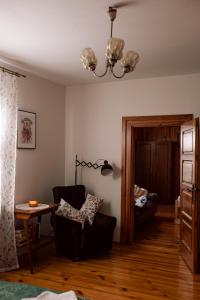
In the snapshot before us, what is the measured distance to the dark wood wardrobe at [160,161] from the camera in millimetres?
8367

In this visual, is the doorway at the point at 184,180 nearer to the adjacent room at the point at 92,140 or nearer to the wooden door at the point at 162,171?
the adjacent room at the point at 92,140

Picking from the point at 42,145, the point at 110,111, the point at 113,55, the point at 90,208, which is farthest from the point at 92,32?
the point at 90,208

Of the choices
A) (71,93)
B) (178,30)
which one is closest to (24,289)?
(178,30)

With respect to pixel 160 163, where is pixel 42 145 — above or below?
above

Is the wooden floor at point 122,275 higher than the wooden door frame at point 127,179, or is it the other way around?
the wooden door frame at point 127,179

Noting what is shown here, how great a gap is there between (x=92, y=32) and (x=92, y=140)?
7.84ft

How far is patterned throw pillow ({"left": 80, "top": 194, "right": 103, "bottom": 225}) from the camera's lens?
414 centimetres

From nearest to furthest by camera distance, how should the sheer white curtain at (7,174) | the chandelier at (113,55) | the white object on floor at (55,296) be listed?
the white object on floor at (55,296), the chandelier at (113,55), the sheer white curtain at (7,174)

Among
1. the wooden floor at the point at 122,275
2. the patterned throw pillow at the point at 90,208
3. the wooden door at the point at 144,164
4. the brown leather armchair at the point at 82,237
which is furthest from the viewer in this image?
the wooden door at the point at 144,164

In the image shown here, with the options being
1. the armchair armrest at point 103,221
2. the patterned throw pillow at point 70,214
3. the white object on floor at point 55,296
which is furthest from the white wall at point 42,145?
the white object on floor at point 55,296

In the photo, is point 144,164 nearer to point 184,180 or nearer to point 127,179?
point 127,179

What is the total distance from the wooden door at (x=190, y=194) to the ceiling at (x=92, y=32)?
3.19 ft

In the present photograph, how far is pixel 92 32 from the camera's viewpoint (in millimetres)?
2803

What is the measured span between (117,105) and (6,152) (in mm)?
2080
